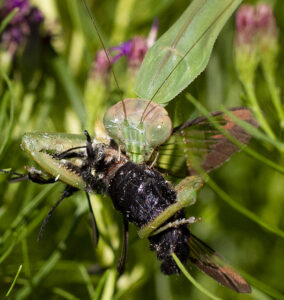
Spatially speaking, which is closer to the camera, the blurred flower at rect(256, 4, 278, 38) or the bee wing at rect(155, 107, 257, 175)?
the bee wing at rect(155, 107, 257, 175)

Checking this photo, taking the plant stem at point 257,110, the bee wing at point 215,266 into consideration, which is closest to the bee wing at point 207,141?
the bee wing at point 215,266

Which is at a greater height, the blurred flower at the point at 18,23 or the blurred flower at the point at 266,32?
the blurred flower at the point at 18,23

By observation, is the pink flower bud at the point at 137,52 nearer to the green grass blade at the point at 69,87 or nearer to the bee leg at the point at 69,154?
the green grass blade at the point at 69,87

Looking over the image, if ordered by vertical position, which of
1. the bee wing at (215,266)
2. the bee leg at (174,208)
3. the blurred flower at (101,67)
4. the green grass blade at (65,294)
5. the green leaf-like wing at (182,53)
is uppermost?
the green leaf-like wing at (182,53)

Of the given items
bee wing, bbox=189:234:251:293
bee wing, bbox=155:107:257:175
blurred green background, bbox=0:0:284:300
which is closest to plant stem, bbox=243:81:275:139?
blurred green background, bbox=0:0:284:300

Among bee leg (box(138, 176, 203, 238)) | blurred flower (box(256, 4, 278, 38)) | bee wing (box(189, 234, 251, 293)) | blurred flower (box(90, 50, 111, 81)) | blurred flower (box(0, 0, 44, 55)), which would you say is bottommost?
bee wing (box(189, 234, 251, 293))

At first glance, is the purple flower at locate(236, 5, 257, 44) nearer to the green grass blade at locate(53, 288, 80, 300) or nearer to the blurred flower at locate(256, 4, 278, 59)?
the blurred flower at locate(256, 4, 278, 59)

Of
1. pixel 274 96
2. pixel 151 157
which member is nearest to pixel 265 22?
pixel 274 96

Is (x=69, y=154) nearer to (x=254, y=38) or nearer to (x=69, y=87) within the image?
(x=69, y=87)
